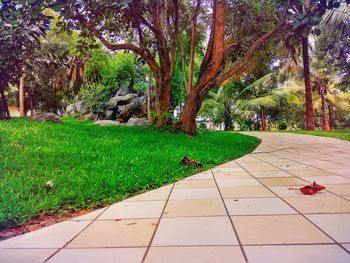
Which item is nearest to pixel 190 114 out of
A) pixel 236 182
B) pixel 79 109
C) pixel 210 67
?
pixel 210 67

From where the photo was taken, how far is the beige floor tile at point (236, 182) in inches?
135

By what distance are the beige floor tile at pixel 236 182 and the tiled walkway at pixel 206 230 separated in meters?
0.11

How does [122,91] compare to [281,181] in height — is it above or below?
above

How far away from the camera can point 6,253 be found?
1792 mm

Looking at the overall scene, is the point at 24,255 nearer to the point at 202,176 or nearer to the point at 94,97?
the point at 202,176

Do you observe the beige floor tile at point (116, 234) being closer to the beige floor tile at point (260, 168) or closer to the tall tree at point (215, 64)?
the beige floor tile at point (260, 168)

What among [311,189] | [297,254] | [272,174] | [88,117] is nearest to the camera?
[297,254]

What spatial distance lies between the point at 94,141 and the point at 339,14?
11015 mm

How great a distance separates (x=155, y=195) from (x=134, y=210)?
527mm

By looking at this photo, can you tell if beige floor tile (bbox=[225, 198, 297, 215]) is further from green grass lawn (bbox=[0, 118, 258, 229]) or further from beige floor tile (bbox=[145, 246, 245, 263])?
green grass lawn (bbox=[0, 118, 258, 229])

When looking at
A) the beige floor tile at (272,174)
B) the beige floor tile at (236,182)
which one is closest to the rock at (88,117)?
the beige floor tile at (272,174)

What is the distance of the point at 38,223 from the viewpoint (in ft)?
7.75

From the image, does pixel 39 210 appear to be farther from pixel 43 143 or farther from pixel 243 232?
pixel 43 143

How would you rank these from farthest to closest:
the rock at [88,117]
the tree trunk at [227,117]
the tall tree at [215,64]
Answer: the tree trunk at [227,117], the rock at [88,117], the tall tree at [215,64]
